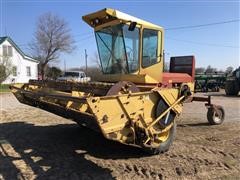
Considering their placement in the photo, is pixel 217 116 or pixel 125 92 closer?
pixel 125 92

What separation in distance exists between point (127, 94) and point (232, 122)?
237 inches

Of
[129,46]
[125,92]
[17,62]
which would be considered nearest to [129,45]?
[129,46]

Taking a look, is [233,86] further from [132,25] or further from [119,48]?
[132,25]

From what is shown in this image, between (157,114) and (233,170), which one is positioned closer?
(233,170)

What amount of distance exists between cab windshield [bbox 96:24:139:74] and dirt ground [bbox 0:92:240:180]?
5.45ft

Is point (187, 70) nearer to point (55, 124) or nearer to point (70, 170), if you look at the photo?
point (55, 124)

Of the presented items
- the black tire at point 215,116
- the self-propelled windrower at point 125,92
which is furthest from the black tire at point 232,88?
the self-propelled windrower at point 125,92

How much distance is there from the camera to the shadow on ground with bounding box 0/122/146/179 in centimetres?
514

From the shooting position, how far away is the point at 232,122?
10195mm

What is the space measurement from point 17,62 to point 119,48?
36853 millimetres

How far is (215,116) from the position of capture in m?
9.86

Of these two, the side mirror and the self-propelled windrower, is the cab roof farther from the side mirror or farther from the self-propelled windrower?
the side mirror

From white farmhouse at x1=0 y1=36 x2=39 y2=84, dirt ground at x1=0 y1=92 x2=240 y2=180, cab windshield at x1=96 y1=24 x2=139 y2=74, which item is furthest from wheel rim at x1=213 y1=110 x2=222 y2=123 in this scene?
white farmhouse at x1=0 y1=36 x2=39 y2=84

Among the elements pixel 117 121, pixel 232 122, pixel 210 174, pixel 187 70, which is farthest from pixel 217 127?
pixel 117 121
